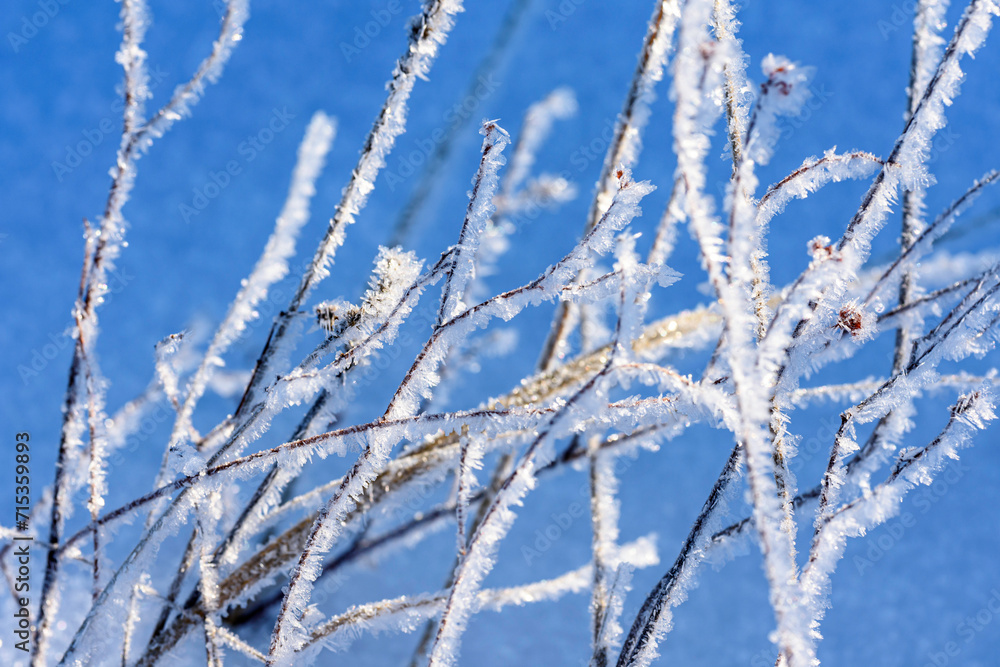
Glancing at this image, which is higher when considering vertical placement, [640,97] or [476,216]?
[640,97]

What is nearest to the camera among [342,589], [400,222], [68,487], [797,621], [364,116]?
[797,621]

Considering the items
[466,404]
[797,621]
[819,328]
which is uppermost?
[466,404]

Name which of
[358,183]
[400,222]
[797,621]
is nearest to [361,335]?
[358,183]

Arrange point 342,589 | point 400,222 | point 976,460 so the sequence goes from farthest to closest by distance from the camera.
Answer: point 976,460, point 342,589, point 400,222

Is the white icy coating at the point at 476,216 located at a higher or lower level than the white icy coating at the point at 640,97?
lower

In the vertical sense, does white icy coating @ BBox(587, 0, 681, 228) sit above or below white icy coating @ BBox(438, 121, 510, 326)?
above

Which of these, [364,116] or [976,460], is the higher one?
[364,116]

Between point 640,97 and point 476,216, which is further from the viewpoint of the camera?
point 640,97

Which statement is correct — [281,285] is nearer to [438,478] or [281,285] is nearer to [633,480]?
[438,478]

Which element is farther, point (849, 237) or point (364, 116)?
point (364, 116)
